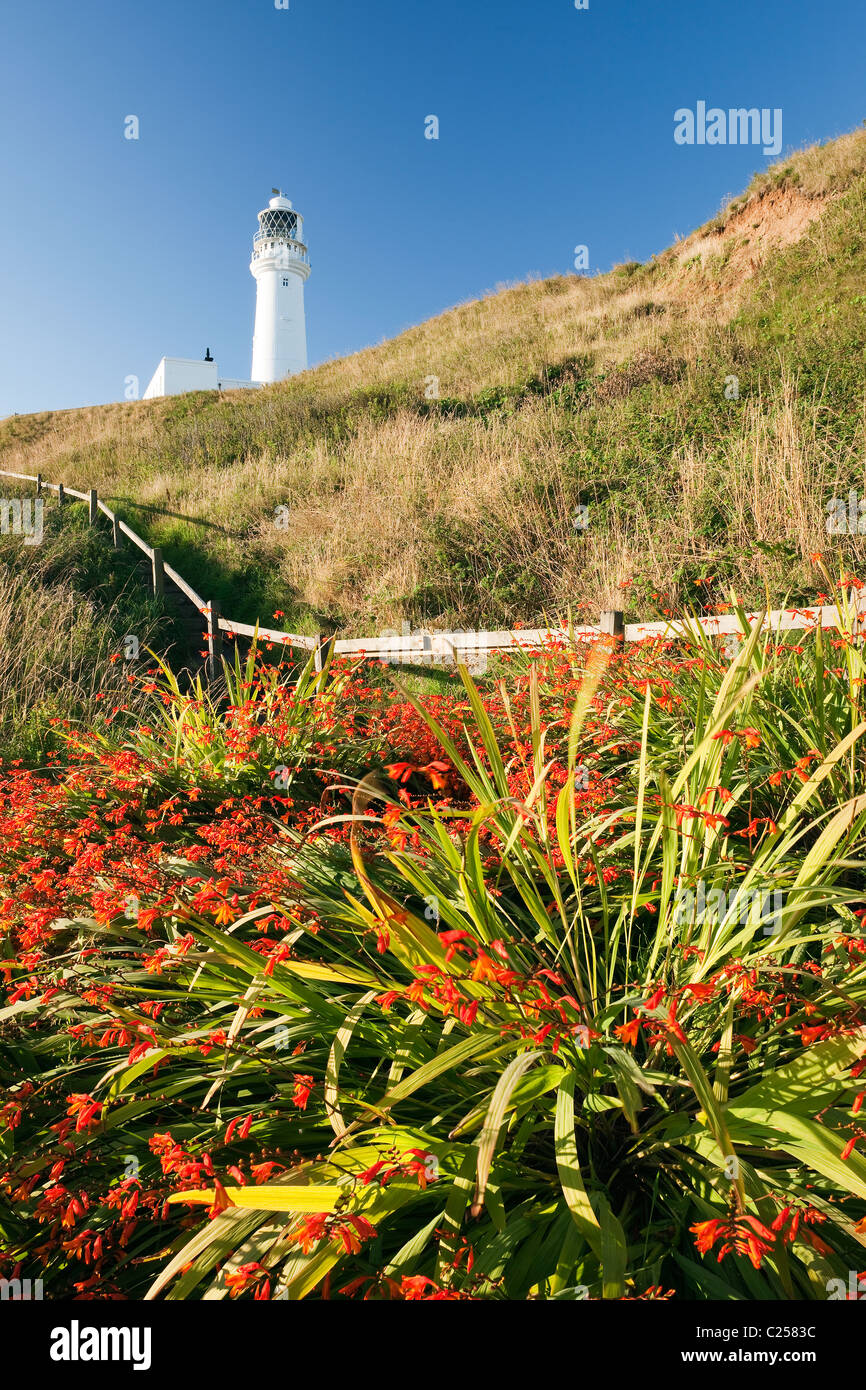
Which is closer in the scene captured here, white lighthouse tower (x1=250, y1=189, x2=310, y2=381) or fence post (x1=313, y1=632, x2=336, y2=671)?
fence post (x1=313, y1=632, x2=336, y2=671)

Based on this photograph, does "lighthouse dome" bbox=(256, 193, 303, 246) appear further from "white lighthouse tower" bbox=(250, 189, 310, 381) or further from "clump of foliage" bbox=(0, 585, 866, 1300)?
"clump of foliage" bbox=(0, 585, 866, 1300)

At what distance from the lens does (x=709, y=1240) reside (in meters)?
1.19

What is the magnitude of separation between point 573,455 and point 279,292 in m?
40.9

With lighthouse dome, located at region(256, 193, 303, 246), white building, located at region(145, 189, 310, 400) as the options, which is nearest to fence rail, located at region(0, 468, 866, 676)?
white building, located at region(145, 189, 310, 400)

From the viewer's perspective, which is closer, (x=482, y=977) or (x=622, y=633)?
(x=482, y=977)

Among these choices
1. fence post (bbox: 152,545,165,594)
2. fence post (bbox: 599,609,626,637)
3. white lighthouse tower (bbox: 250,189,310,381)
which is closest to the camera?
fence post (bbox: 599,609,626,637)

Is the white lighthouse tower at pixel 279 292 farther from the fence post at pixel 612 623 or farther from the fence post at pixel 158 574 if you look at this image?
the fence post at pixel 612 623

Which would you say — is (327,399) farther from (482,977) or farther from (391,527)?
(482,977)

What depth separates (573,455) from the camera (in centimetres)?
1002

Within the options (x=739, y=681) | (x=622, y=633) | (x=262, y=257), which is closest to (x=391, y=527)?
(x=622, y=633)

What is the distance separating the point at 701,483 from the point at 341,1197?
8164 millimetres

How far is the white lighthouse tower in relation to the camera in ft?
143

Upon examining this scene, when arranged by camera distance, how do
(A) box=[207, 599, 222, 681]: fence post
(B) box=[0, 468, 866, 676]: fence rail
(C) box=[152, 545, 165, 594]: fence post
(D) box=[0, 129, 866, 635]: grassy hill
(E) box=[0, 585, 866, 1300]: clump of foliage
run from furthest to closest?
(C) box=[152, 545, 165, 594]: fence post → (A) box=[207, 599, 222, 681]: fence post → (D) box=[0, 129, 866, 635]: grassy hill → (B) box=[0, 468, 866, 676]: fence rail → (E) box=[0, 585, 866, 1300]: clump of foliage

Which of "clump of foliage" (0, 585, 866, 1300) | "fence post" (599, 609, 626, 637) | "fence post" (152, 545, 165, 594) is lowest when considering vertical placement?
"clump of foliage" (0, 585, 866, 1300)
